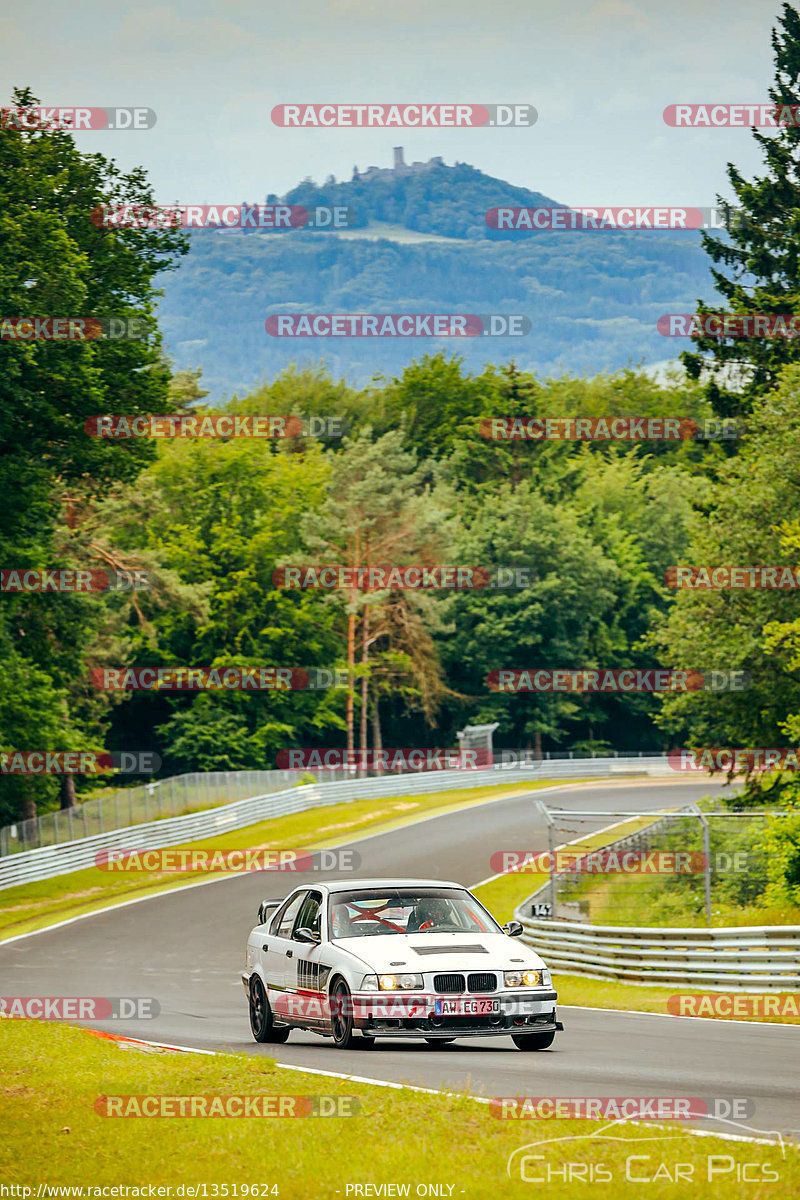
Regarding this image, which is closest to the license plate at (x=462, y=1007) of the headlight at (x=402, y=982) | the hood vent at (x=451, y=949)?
the headlight at (x=402, y=982)

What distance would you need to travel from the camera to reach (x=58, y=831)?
44.8m

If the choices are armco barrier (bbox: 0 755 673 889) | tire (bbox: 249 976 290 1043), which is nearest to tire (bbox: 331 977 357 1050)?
tire (bbox: 249 976 290 1043)

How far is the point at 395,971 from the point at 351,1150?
4186mm

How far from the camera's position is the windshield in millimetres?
13312

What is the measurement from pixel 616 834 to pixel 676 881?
14642 millimetres

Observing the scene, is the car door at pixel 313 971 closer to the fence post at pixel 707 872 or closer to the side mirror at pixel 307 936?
the side mirror at pixel 307 936

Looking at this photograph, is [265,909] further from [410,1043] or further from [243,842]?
[243,842]

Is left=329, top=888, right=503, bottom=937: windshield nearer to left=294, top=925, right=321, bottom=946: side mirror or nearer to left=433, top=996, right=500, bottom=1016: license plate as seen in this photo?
left=294, top=925, right=321, bottom=946: side mirror

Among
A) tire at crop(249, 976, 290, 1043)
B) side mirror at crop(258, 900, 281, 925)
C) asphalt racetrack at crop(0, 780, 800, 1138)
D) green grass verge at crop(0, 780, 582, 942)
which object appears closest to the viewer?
asphalt racetrack at crop(0, 780, 800, 1138)

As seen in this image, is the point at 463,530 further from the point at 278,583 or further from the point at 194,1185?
the point at 194,1185

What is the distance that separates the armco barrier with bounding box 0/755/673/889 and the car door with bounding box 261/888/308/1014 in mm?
28563

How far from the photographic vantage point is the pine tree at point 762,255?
4769cm

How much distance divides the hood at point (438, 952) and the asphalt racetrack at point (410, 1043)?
751mm

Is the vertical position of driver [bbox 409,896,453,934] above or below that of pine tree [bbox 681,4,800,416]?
below
